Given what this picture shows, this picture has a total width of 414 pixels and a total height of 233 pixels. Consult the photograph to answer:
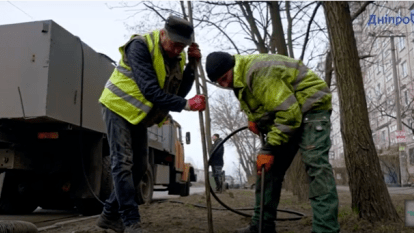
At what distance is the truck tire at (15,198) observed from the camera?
7.30 metres

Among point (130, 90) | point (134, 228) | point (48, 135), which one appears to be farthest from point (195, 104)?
point (48, 135)

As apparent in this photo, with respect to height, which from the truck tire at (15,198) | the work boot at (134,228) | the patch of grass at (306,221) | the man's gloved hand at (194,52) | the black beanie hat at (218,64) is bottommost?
the patch of grass at (306,221)

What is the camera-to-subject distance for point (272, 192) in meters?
4.23

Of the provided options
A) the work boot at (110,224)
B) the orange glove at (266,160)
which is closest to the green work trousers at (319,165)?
the orange glove at (266,160)

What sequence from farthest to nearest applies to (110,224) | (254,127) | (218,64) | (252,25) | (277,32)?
(252,25) < (277,32) < (254,127) < (110,224) < (218,64)

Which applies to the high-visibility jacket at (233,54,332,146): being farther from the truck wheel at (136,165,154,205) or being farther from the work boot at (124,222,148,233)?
the truck wheel at (136,165,154,205)

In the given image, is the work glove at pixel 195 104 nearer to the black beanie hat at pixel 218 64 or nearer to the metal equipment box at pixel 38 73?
the black beanie hat at pixel 218 64

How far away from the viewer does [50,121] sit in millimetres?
6074

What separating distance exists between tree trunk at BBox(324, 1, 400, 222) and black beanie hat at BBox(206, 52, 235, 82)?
1.81 m

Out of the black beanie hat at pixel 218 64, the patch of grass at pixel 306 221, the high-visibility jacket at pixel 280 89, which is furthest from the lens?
the patch of grass at pixel 306 221

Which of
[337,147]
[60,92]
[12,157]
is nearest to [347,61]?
[60,92]

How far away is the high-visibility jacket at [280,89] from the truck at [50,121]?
272cm

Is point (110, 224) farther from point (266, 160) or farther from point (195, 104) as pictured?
point (266, 160)

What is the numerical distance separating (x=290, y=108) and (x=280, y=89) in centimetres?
17
